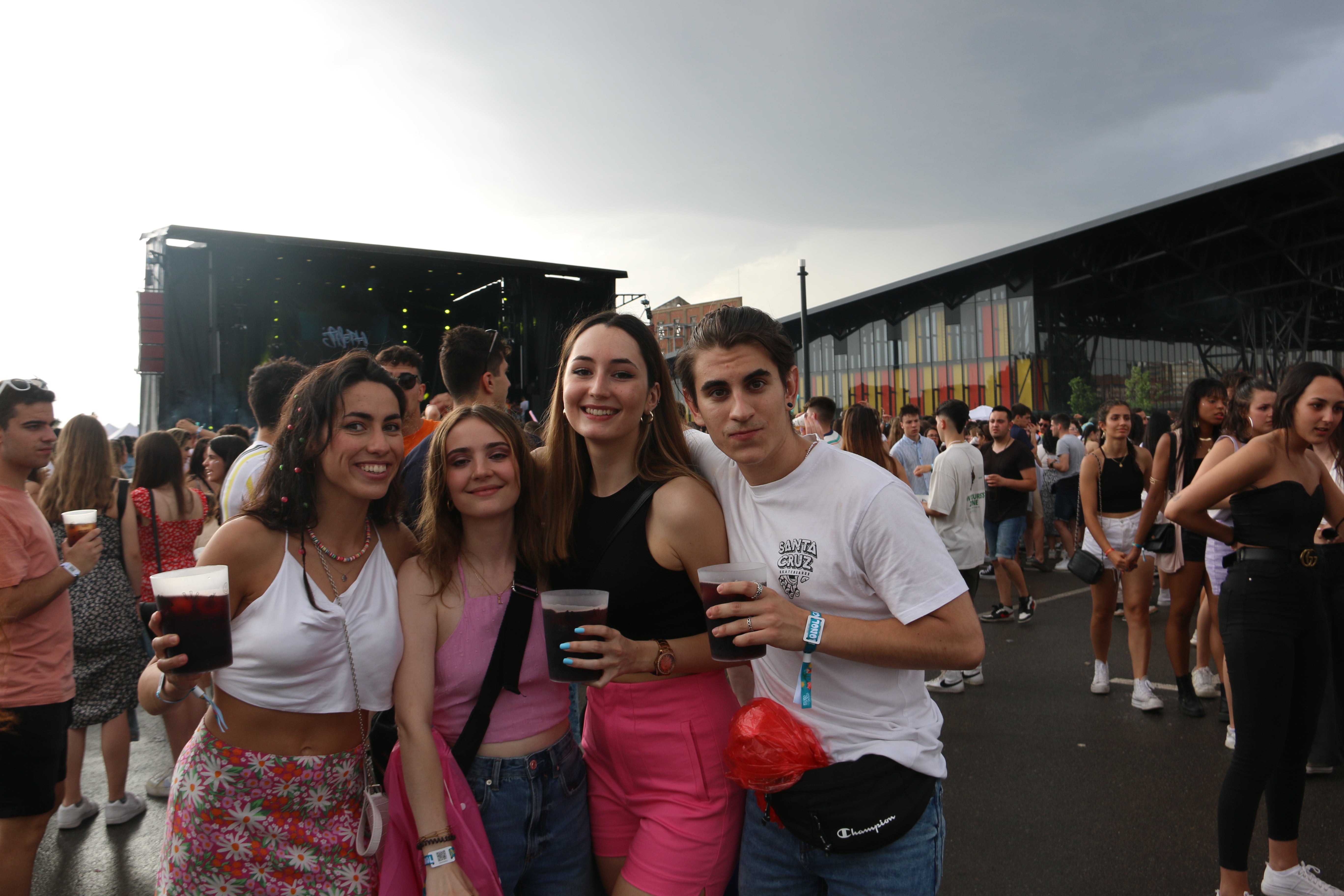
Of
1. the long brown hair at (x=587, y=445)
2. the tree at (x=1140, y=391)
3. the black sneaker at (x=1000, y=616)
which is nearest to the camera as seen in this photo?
the long brown hair at (x=587, y=445)

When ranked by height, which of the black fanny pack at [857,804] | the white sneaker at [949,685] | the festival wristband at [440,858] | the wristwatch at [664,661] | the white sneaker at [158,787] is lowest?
the white sneaker at [158,787]

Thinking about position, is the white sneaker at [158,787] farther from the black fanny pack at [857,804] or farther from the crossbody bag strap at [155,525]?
the black fanny pack at [857,804]

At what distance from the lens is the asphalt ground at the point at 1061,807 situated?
128 inches

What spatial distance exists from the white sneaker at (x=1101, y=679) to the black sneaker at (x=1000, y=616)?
7.13 ft

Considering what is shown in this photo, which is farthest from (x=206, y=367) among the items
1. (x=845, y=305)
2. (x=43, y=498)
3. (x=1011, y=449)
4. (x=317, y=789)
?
(x=845, y=305)

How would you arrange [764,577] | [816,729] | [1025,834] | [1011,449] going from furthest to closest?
[1011,449] → [1025,834] → [816,729] → [764,577]

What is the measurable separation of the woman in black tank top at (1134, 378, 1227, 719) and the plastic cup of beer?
5.72 m

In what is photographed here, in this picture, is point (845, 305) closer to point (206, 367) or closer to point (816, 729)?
point (206, 367)

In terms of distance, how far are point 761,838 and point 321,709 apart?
1.08 metres

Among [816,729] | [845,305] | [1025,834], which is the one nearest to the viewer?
[816,729]

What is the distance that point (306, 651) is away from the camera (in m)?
1.76

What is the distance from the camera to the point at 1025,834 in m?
3.61

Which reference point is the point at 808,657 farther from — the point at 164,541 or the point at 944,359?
the point at 944,359

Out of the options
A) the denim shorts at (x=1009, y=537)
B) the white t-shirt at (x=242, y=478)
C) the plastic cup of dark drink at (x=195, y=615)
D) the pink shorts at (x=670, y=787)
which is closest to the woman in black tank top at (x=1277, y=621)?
the pink shorts at (x=670, y=787)
